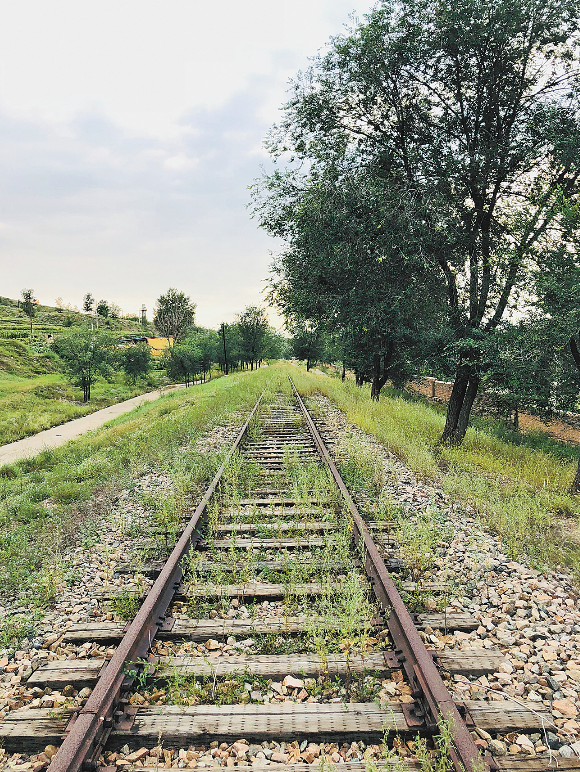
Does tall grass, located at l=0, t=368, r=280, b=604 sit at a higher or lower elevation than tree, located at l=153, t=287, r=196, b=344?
lower

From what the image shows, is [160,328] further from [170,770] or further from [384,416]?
[170,770]

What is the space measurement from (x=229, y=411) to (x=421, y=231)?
7.70m

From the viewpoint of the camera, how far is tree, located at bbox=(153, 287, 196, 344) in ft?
280

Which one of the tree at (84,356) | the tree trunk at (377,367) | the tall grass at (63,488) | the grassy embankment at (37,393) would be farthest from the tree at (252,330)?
the tall grass at (63,488)

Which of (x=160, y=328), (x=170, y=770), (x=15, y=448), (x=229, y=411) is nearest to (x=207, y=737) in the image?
(x=170, y=770)

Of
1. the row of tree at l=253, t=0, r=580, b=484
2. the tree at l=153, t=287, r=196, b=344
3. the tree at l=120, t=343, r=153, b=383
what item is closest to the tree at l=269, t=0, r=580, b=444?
the row of tree at l=253, t=0, r=580, b=484

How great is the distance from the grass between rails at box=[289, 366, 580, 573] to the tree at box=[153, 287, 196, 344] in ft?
256

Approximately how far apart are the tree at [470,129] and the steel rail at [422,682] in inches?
218

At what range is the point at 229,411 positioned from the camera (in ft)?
44.1

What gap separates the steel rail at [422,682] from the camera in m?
2.08

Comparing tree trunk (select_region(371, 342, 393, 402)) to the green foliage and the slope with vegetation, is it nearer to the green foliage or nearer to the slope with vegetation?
the slope with vegetation

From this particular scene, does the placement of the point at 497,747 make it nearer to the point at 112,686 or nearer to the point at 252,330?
the point at 112,686

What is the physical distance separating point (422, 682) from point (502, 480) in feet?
16.7

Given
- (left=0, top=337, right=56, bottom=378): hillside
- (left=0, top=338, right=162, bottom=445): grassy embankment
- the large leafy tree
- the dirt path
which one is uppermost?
the large leafy tree
